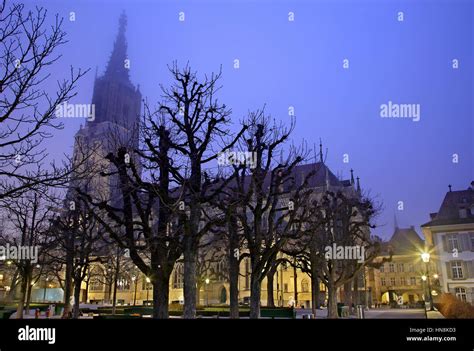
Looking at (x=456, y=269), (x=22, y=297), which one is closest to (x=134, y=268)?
(x=22, y=297)

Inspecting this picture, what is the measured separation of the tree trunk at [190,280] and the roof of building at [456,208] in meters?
38.8

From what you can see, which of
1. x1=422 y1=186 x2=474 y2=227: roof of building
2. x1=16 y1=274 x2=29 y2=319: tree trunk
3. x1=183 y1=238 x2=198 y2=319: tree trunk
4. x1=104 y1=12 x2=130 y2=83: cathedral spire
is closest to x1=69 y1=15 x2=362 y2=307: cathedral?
x1=104 y1=12 x2=130 y2=83: cathedral spire

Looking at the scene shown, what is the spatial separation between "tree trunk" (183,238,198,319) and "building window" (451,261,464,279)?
1528 inches

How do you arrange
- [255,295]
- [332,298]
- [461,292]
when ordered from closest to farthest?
[255,295]
[332,298]
[461,292]

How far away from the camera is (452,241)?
146 feet

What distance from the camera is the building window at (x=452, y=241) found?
44281mm

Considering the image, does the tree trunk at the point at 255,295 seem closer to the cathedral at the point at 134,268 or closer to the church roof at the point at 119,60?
the cathedral at the point at 134,268

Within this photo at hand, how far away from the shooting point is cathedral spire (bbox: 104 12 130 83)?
99812 millimetres

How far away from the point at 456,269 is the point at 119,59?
3508 inches

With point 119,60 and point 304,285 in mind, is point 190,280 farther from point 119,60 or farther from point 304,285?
point 119,60

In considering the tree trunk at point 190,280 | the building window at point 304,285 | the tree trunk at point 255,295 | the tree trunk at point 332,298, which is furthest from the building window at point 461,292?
the tree trunk at point 190,280

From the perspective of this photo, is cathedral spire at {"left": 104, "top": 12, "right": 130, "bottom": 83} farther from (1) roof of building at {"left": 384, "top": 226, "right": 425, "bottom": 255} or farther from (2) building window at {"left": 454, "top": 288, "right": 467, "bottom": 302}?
(2) building window at {"left": 454, "top": 288, "right": 467, "bottom": 302}

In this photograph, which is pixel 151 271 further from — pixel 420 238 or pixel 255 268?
pixel 420 238
